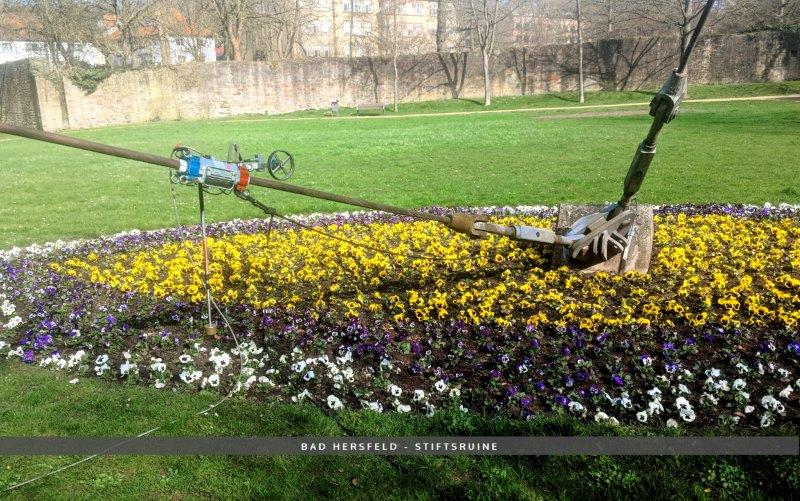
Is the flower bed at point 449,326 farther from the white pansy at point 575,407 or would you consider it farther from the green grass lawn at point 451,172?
the green grass lawn at point 451,172

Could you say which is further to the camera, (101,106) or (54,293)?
(101,106)

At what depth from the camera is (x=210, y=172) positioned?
3.03m

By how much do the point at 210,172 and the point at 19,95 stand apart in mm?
37256

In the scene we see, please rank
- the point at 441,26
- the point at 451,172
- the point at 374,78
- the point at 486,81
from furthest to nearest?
the point at 441,26, the point at 374,78, the point at 486,81, the point at 451,172

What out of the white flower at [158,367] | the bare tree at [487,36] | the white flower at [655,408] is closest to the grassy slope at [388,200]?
the white flower at [158,367]


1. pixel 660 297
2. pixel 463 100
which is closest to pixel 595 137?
pixel 660 297

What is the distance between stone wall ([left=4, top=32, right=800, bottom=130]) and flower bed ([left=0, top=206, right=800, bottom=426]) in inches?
1274

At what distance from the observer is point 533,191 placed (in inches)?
408

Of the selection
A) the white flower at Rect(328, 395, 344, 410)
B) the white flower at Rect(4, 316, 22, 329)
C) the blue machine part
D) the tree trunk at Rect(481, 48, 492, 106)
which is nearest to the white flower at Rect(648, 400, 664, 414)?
the white flower at Rect(328, 395, 344, 410)

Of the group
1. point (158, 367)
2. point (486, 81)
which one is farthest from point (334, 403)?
point (486, 81)

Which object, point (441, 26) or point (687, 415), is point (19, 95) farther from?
point (687, 415)

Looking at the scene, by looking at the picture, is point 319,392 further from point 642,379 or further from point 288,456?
point 642,379

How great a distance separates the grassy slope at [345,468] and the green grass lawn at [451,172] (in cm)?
573

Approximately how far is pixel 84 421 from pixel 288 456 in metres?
1.26
